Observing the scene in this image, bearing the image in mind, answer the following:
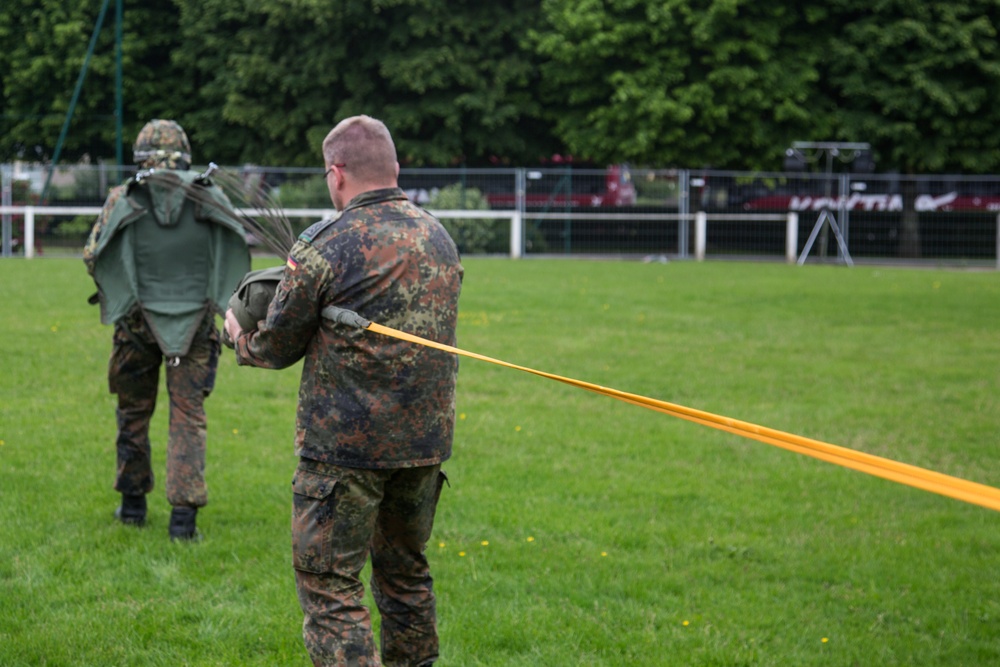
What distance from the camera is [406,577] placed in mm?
4129

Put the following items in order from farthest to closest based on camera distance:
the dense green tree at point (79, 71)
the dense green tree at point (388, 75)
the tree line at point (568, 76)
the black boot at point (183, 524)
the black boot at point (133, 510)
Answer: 1. the dense green tree at point (79, 71)
2. the dense green tree at point (388, 75)
3. the tree line at point (568, 76)
4. the black boot at point (133, 510)
5. the black boot at point (183, 524)

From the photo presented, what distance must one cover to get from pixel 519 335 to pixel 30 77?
28834 mm

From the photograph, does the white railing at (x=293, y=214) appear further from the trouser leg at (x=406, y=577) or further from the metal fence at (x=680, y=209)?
the trouser leg at (x=406, y=577)

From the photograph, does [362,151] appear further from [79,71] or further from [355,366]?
[79,71]

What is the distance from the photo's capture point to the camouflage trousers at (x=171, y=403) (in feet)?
20.0

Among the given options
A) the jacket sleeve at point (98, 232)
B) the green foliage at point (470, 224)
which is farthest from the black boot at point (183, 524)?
the green foliage at point (470, 224)

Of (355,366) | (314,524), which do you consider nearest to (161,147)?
(355,366)

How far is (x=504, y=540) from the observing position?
6.27m

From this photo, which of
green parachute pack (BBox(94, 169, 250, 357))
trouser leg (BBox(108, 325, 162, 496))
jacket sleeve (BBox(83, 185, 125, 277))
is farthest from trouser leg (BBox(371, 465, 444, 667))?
jacket sleeve (BBox(83, 185, 125, 277))

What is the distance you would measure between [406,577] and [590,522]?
266 cm

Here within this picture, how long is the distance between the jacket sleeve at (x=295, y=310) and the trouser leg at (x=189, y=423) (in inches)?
94.2

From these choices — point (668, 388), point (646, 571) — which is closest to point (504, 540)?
point (646, 571)

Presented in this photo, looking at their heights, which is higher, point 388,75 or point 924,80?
point 388,75

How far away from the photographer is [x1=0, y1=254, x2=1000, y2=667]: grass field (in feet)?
16.4
